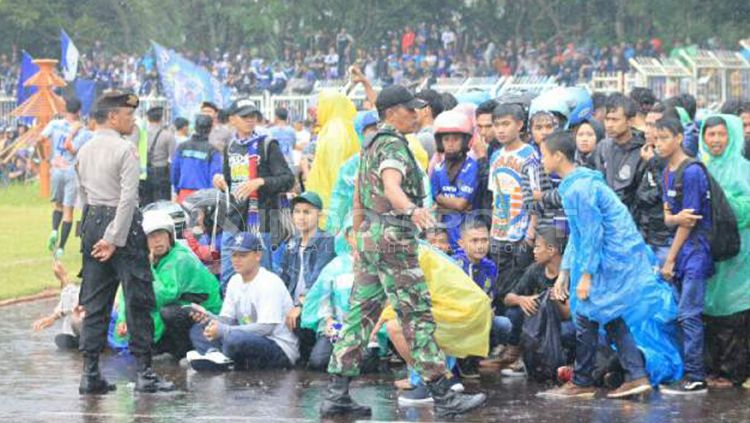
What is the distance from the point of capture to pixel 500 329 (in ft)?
35.5

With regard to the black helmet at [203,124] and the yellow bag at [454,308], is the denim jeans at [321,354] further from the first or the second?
the black helmet at [203,124]

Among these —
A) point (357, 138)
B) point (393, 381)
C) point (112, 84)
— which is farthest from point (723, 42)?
point (393, 381)

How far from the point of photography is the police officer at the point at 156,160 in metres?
19.3

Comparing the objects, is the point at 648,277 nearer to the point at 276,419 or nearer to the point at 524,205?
the point at 524,205

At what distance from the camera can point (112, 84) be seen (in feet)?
141

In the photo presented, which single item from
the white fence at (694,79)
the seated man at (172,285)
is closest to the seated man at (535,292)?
the seated man at (172,285)

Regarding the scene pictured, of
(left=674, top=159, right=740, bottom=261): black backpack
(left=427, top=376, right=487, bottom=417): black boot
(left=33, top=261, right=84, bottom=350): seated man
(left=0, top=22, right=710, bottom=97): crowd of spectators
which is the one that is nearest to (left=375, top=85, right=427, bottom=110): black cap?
(left=427, top=376, right=487, bottom=417): black boot

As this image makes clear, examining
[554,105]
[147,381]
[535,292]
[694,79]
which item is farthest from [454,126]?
[694,79]

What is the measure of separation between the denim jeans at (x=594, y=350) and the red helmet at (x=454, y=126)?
6.74 feet

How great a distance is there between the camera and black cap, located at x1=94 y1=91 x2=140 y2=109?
10.1 meters

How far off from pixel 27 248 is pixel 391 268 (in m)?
12.3

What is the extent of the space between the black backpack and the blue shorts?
11.6 m

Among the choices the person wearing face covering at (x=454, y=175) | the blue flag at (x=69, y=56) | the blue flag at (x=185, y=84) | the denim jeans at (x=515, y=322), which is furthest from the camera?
the blue flag at (x=69, y=56)

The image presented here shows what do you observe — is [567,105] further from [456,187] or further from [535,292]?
[535,292]
